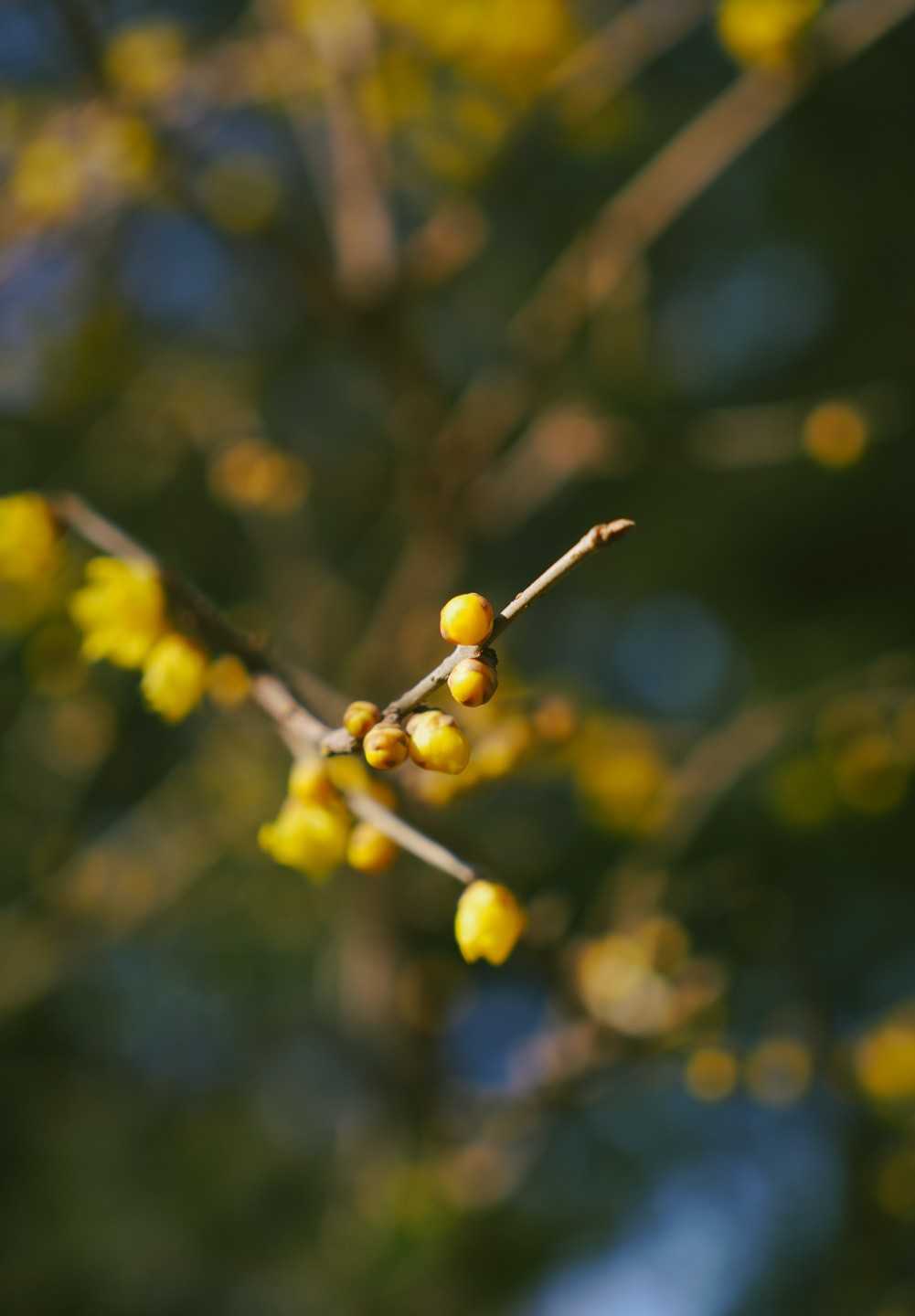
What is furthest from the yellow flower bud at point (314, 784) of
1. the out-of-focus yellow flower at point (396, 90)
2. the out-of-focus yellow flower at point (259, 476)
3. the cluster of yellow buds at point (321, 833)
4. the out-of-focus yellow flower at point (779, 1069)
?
the out-of-focus yellow flower at point (396, 90)

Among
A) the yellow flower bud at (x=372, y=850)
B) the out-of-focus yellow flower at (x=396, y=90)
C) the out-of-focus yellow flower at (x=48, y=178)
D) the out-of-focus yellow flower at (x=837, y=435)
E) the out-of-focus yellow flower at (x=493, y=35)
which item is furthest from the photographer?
the out-of-focus yellow flower at (x=396, y=90)

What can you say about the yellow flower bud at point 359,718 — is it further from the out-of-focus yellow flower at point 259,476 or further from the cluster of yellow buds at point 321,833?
the out-of-focus yellow flower at point 259,476

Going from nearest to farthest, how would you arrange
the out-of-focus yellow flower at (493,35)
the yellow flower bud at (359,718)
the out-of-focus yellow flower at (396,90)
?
the yellow flower bud at (359,718)
the out-of-focus yellow flower at (493,35)
the out-of-focus yellow flower at (396,90)

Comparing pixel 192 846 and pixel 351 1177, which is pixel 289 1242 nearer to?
pixel 351 1177

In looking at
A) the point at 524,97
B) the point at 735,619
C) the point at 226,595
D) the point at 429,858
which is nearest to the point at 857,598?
the point at 735,619

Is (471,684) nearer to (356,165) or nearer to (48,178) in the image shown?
(48,178)

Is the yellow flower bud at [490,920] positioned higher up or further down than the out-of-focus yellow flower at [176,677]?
further down
